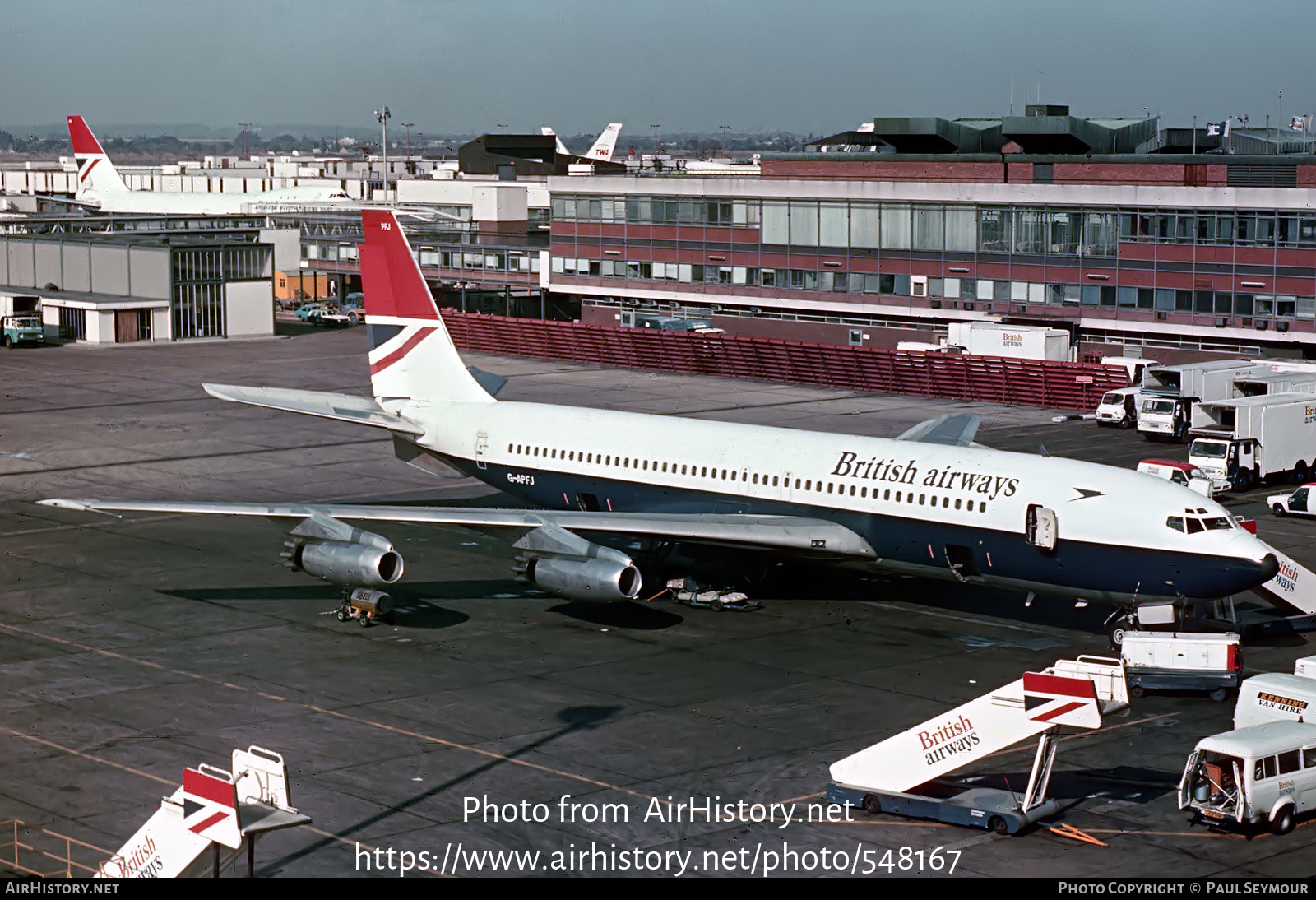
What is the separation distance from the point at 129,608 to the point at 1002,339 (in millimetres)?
65791

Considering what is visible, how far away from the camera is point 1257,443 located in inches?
2598

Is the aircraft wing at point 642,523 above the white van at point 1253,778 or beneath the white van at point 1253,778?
above

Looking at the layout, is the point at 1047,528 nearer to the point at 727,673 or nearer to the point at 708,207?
the point at 727,673

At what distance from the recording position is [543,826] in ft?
94.2

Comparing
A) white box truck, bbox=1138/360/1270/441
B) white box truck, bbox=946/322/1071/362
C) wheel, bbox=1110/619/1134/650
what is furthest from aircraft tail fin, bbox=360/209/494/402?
white box truck, bbox=946/322/1071/362

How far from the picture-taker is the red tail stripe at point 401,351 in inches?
2116

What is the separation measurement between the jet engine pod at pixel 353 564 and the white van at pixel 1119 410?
50.2m

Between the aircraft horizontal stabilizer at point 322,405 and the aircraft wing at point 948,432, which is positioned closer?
the aircraft horizontal stabilizer at point 322,405

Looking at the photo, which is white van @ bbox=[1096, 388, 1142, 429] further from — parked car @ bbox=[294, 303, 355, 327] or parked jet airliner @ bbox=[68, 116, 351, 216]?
parked jet airliner @ bbox=[68, 116, 351, 216]

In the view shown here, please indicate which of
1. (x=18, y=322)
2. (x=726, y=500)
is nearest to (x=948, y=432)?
(x=726, y=500)

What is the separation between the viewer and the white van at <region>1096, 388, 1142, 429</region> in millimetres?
81375

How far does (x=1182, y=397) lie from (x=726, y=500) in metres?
40.0

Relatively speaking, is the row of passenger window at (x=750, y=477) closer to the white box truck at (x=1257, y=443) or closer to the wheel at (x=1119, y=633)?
the wheel at (x=1119, y=633)

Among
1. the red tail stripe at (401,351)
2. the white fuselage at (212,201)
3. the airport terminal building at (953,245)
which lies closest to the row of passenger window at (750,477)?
the red tail stripe at (401,351)
